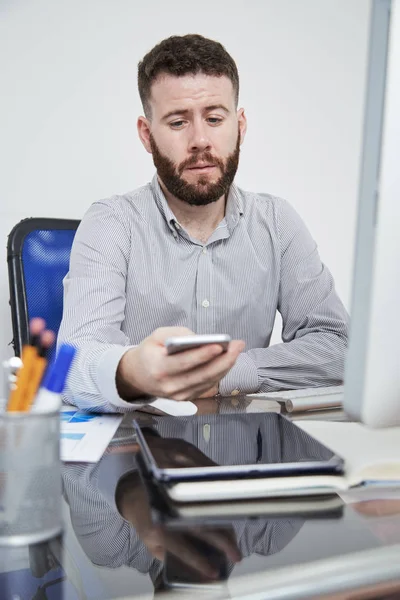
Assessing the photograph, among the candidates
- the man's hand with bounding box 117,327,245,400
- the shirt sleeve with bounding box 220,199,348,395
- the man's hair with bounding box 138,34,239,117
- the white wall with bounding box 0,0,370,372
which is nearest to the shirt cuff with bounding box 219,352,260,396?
the shirt sleeve with bounding box 220,199,348,395

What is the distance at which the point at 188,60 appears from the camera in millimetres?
1666

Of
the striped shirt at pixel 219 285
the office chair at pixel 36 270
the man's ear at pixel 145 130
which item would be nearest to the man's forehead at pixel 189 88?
the man's ear at pixel 145 130

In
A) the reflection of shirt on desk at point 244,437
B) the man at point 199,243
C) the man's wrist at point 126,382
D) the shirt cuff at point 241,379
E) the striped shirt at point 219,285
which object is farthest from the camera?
the man at point 199,243

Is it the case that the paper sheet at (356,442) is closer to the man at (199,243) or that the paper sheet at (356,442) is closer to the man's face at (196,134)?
the man at (199,243)

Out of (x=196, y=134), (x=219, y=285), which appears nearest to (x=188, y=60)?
(x=196, y=134)

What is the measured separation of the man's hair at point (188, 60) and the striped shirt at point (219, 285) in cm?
29

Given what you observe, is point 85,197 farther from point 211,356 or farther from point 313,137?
point 211,356

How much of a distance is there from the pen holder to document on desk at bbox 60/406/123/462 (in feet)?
0.79

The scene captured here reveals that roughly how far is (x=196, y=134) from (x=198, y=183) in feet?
0.41

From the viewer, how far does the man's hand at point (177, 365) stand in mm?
758

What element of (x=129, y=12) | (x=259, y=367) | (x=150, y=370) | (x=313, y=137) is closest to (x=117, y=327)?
(x=259, y=367)

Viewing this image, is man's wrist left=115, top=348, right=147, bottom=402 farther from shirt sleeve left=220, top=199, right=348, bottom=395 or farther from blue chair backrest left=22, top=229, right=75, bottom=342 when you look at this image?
blue chair backrest left=22, top=229, right=75, bottom=342

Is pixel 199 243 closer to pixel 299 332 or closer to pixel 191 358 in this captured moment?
pixel 299 332

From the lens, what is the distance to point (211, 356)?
74 cm
